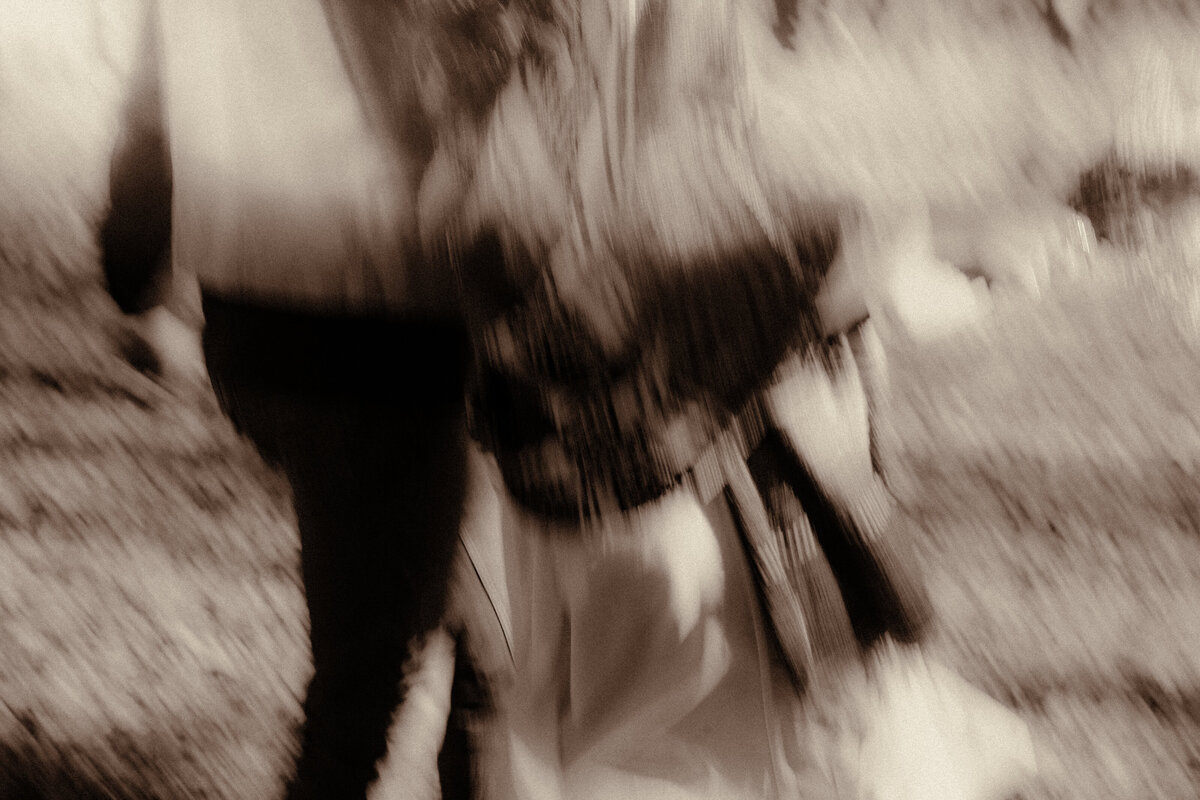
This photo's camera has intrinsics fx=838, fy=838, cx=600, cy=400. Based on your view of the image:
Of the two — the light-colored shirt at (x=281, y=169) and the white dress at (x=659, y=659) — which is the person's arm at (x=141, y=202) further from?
the white dress at (x=659, y=659)

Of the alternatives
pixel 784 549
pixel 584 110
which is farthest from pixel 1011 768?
pixel 584 110

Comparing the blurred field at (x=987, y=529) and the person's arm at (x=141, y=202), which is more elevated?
the person's arm at (x=141, y=202)

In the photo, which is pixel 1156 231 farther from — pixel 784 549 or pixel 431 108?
pixel 431 108

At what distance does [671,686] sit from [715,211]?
0.22 m

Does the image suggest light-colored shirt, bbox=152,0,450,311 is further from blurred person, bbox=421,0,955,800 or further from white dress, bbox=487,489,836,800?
white dress, bbox=487,489,836,800

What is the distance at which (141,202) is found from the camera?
349 mm

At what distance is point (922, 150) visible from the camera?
14.0 inches

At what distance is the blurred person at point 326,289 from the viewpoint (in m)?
0.34

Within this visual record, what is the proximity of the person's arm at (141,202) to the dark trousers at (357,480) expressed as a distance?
0.03 metres

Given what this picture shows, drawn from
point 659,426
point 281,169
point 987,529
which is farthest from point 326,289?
point 987,529

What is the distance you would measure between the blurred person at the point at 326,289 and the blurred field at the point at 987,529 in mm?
38

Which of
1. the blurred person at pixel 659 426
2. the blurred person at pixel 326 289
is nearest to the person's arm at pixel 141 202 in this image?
the blurred person at pixel 326 289

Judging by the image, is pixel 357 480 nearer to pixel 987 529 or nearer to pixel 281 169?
pixel 281 169

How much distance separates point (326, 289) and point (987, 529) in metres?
0.31
